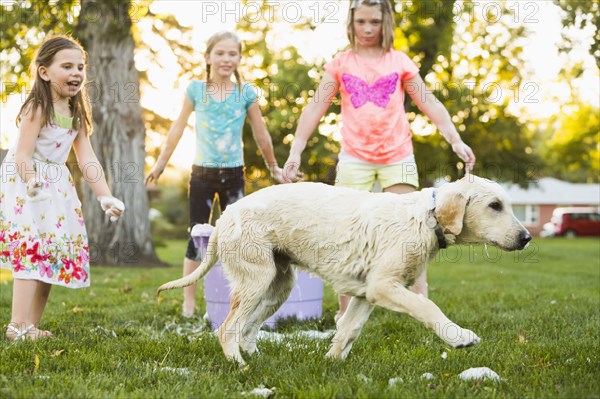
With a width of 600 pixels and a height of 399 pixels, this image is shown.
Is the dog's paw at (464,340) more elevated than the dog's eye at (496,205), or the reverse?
the dog's eye at (496,205)

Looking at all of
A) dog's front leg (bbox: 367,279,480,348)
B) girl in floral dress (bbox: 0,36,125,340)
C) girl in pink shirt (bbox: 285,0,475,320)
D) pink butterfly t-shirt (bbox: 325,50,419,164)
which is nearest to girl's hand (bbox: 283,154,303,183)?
girl in pink shirt (bbox: 285,0,475,320)

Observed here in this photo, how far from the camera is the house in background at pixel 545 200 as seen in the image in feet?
174

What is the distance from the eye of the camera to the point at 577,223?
133ft

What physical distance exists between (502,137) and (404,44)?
24.0 ft

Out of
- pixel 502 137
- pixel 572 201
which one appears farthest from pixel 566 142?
pixel 572 201

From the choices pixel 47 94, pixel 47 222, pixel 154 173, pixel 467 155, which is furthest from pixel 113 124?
pixel 467 155

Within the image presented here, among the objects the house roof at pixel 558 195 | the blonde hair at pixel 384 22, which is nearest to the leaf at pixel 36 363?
the blonde hair at pixel 384 22

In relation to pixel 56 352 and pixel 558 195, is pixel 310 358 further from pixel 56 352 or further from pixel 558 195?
pixel 558 195

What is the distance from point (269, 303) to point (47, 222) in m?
1.75

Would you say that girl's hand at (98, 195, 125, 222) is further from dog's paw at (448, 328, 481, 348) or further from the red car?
the red car

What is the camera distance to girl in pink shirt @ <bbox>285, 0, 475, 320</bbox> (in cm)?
498

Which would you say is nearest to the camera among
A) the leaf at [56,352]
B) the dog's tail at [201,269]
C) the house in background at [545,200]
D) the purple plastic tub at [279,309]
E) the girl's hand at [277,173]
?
the leaf at [56,352]

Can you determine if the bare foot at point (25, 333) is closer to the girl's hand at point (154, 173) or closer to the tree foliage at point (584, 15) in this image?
the girl's hand at point (154, 173)

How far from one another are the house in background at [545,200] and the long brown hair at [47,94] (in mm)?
50652
